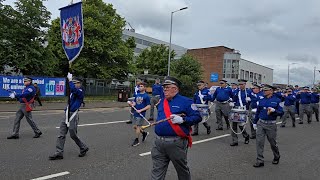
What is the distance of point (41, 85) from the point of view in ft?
74.7

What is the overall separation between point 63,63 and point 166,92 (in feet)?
102

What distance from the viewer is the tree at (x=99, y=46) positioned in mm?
32938

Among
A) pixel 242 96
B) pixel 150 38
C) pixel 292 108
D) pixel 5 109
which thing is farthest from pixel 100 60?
pixel 150 38

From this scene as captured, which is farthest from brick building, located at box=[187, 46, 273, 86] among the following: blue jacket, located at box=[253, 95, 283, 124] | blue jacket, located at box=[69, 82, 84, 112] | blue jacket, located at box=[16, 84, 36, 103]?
blue jacket, located at box=[69, 82, 84, 112]

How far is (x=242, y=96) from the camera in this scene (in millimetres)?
11484

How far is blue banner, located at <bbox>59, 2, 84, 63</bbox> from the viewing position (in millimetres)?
7922

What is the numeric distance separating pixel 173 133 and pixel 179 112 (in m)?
0.32

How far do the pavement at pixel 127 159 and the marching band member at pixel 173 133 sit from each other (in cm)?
168

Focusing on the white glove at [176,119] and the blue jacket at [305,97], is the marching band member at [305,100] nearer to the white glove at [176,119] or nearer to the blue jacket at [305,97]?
the blue jacket at [305,97]

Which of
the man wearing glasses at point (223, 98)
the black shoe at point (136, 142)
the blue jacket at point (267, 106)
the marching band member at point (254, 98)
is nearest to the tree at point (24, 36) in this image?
the man wearing glasses at point (223, 98)

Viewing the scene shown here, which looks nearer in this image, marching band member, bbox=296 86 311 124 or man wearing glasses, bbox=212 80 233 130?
man wearing glasses, bbox=212 80 233 130

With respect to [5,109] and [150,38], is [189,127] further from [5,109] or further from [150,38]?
[150,38]

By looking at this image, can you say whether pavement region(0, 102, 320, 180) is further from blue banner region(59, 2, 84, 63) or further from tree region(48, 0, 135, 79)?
tree region(48, 0, 135, 79)

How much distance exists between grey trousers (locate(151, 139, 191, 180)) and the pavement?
5.41 ft
